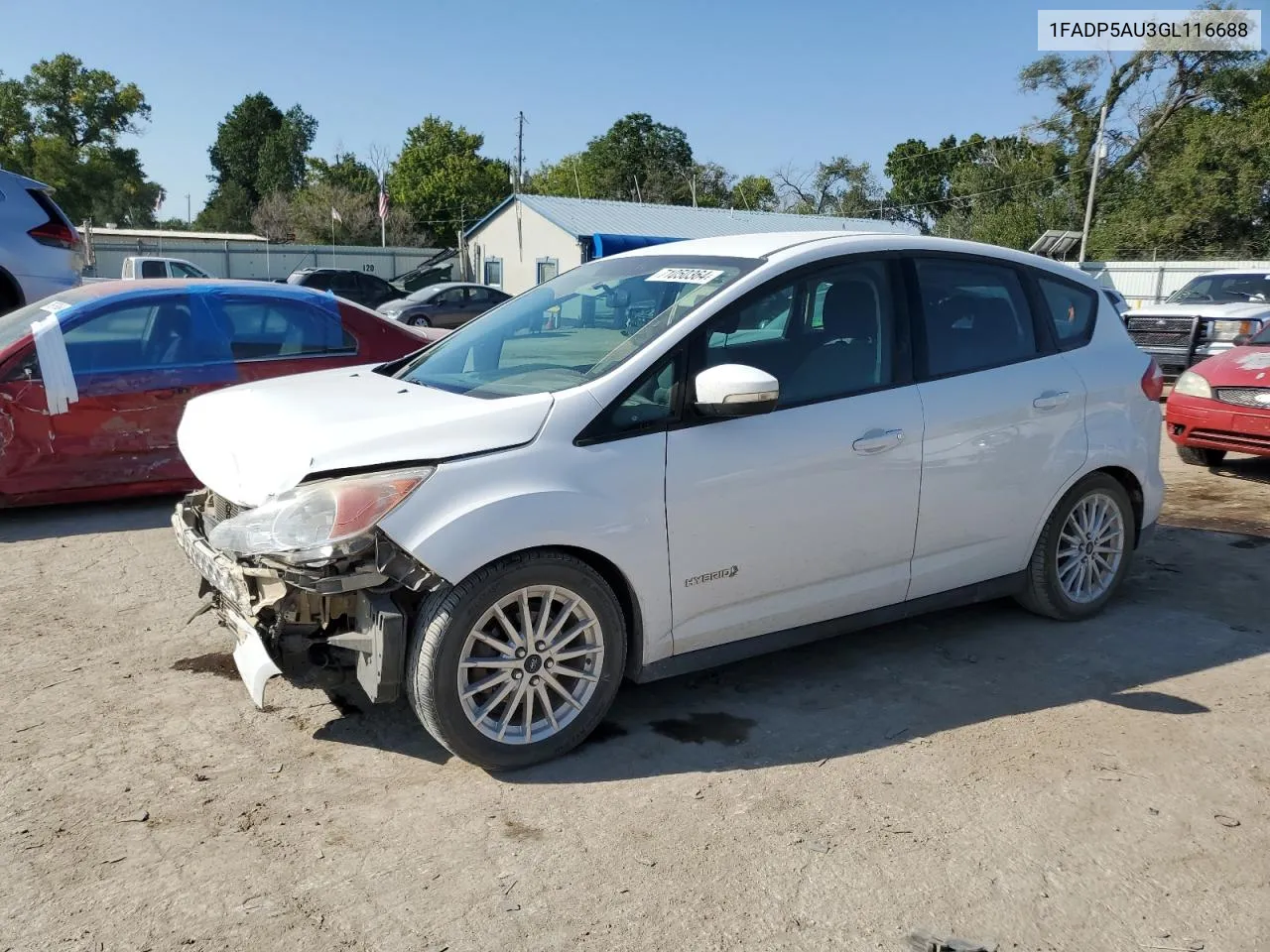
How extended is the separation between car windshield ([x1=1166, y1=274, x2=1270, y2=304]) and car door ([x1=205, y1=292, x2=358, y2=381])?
13025 mm

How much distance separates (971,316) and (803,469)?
129 centimetres

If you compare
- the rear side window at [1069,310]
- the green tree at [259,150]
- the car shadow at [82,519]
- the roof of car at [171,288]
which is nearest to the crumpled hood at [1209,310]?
the rear side window at [1069,310]

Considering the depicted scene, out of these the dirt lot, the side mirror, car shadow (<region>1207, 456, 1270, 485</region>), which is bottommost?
the dirt lot

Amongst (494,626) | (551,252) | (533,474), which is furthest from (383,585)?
(551,252)

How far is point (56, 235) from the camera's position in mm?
10375

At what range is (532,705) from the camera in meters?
3.50

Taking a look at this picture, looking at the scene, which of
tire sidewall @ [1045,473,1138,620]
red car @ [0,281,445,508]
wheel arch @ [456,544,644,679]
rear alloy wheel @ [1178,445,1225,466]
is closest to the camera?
wheel arch @ [456,544,644,679]

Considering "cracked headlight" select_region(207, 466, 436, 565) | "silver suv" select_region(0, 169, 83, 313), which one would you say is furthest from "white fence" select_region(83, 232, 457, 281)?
"cracked headlight" select_region(207, 466, 436, 565)

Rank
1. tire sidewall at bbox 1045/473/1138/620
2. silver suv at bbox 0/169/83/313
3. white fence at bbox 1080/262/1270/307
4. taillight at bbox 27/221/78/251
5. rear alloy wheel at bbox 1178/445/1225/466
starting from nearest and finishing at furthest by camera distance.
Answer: tire sidewall at bbox 1045/473/1138/620, rear alloy wheel at bbox 1178/445/1225/466, silver suv at bbox 0/169/83/313, taillight at bbox 27/221/78/251, white fence at bbox 1080/262/1270/307

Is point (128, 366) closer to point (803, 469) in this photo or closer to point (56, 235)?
point (56, 235)

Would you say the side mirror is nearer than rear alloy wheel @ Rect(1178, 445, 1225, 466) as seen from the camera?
Yes

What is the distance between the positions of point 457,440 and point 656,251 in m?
1.62

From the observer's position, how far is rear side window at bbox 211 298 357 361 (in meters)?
7.21

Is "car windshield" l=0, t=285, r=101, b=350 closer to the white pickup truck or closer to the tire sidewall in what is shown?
the tire sidewall
